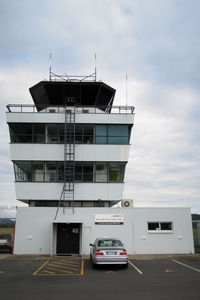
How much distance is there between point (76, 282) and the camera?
1162cm

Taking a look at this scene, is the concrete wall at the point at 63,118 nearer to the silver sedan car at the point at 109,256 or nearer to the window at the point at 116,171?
the window at the point at 116,171

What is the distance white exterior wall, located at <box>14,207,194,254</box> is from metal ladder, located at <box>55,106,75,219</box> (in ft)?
4.80

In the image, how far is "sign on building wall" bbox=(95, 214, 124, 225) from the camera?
21.8 m

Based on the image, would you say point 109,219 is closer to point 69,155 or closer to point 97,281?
point 69,155

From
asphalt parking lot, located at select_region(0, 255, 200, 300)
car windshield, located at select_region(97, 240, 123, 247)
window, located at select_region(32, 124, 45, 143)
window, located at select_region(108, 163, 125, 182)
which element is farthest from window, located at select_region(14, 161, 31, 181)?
car windshield, located at select_region(97, 240, 123, 247)

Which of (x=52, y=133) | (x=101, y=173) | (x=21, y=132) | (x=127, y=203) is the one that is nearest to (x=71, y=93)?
(x=52, y=133)

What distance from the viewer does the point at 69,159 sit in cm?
2398

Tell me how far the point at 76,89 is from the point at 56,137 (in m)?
4.77

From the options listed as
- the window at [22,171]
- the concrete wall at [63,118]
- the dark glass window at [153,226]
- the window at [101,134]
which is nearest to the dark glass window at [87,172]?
the window at [101,134]

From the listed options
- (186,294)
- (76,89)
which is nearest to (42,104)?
(76,89)

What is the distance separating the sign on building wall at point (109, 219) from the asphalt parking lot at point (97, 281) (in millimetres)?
5278

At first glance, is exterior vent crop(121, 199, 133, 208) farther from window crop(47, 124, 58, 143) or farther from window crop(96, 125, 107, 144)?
window crop(47, 124, 58, 143)

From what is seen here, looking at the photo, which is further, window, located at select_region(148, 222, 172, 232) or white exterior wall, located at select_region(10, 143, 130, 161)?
white exterior wall, located at select_region(10, 143, 130, 161)

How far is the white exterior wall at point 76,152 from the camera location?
24062 mm
